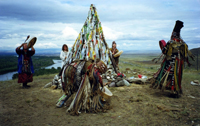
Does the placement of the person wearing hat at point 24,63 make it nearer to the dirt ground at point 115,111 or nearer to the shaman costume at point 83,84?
the dirt ground at point 115,111

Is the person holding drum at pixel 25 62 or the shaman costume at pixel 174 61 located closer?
the shaman costume at pixel 174 61

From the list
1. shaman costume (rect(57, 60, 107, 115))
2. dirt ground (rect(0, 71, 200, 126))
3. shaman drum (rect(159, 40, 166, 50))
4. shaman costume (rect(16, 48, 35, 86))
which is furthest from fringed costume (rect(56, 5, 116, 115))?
shaman costume (rect(16, 48, 35, 86))

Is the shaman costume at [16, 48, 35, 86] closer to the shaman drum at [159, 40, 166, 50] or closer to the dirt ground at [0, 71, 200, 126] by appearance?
the dirt ground at [0, 71, 200, 126]

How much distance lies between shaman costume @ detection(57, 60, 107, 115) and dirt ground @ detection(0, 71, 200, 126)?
253 millimetres

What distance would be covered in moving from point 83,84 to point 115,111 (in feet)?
4.06

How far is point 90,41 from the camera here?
5.32 m

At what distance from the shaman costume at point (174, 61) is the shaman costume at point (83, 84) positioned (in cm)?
269

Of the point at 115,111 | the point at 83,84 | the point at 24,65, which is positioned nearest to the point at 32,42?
the point at 24,65

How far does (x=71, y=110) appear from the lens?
4383mm

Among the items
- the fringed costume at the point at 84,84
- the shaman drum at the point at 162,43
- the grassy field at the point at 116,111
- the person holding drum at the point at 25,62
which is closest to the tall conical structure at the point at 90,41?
the fringed costume at the point at 84,84

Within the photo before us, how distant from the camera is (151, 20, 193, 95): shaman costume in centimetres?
554

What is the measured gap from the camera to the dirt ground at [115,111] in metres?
3.84

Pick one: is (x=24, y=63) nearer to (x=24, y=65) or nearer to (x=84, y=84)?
(x=24, y=65)

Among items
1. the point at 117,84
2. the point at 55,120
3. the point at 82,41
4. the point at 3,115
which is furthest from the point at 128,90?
the point at 3,115
